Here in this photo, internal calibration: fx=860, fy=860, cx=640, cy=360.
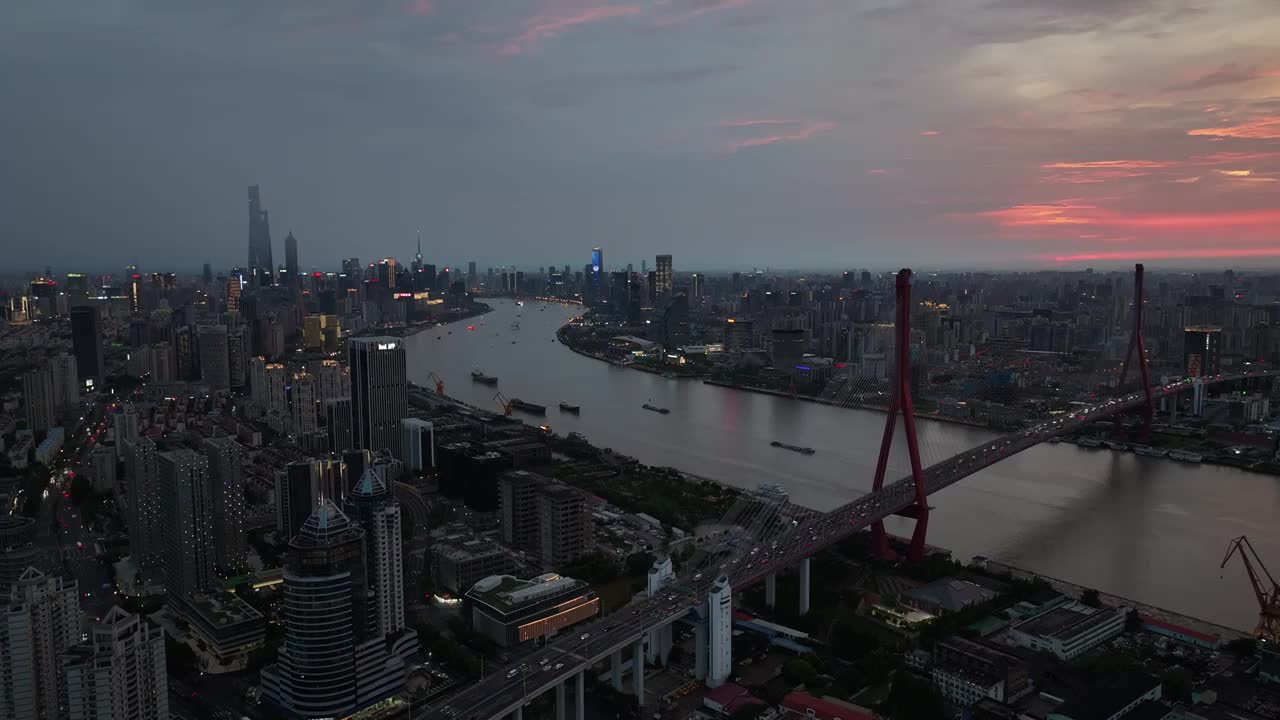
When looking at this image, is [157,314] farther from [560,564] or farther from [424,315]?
[560,564]

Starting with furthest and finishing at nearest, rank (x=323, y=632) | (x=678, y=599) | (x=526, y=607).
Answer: (x=526, y=607)
(x=678, y=599)
(x=323, y=632)

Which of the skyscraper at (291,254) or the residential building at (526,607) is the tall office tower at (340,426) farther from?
the skyscraper at (291,254)

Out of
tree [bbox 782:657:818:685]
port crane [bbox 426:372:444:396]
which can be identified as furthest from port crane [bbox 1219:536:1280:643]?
port crane [bbox 426:372:444:396]

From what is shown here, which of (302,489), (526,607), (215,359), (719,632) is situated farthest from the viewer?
(215,359)

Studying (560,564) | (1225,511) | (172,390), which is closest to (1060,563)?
(1225,511)

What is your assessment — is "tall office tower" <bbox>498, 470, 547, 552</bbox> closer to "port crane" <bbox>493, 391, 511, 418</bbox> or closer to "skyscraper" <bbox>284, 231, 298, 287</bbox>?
"port crane" <bbox>493, 391, 511, 418</bbox>

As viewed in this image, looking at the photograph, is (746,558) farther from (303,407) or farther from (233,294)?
(233,294)

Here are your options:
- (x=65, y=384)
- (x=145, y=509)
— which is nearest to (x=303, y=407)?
(x=65, y=384)
